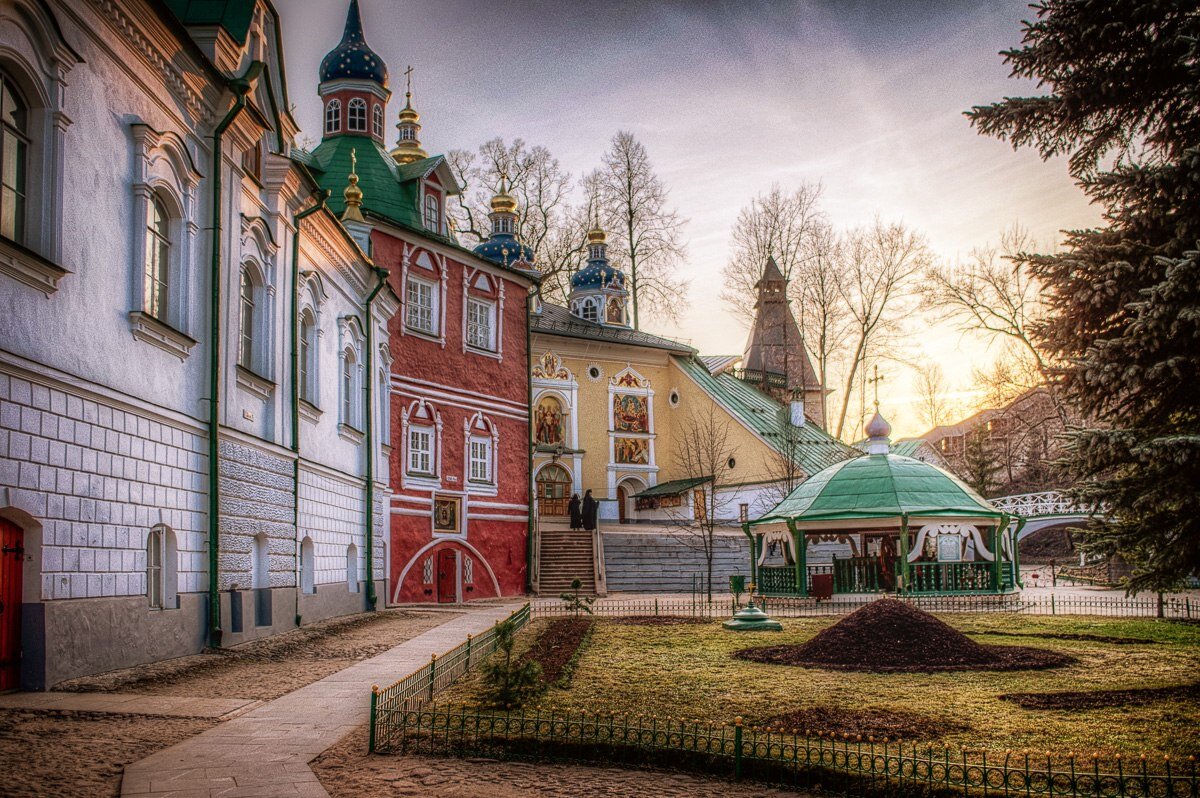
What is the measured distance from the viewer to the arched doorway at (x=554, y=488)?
4175cm

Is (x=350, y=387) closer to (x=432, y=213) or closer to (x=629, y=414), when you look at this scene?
(x=432, y=213)

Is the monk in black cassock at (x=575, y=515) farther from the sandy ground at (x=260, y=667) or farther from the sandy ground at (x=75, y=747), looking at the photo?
the sandy ground at (x=75, y=747)

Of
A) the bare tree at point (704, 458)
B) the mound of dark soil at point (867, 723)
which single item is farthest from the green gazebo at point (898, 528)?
the mound of dark soil at point (867, 723)

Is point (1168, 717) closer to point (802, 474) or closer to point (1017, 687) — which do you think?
point (1017, 687)

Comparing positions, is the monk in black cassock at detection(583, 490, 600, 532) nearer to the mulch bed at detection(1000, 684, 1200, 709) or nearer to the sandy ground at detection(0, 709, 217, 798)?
the mulch bed at detection(1000, 684, 1200, 709)

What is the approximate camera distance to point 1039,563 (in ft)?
176

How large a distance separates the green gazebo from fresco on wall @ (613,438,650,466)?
17568mm

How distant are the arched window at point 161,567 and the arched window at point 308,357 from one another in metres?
6.49

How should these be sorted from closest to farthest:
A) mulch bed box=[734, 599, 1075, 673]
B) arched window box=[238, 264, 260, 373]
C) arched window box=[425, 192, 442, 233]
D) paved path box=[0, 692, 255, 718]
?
paved path box=[0, 692, 255, 718] < mulch bed box=[734, 599, 1075, 673] < arched window box=[238, 264, 260, 373] < arched window box=[425, 192, 442, 233]

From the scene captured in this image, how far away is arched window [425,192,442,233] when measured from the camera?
30.1 m

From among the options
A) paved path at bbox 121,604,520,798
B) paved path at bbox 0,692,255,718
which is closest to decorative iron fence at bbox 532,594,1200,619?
paved path at bbox 121,604,520,798

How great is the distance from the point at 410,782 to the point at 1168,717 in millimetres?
6500

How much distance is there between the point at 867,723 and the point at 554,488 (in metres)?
34.6

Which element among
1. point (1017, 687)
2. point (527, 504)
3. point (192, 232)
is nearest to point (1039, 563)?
point (527, 504)
